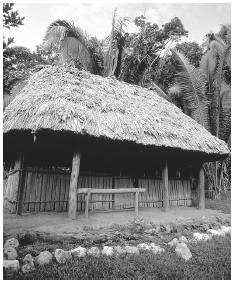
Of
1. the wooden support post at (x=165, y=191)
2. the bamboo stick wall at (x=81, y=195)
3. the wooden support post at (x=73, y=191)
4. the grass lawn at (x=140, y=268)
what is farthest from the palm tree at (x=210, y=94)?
the grass lawn at (x=140, y=268)

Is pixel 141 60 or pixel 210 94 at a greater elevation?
pixel 141 60

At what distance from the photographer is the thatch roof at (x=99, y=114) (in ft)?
19.5

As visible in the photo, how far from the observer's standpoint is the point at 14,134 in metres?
6.42

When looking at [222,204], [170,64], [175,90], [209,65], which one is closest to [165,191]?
[222,204]

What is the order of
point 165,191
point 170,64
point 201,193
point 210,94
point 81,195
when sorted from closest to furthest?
point 81,195 → point 165,191 → point 201,193 → point 210,94 → point 170,64

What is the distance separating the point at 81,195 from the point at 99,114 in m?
2.30

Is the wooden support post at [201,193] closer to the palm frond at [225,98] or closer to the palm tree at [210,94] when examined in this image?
the palm tree at [210,94]

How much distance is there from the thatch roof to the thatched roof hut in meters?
0.02

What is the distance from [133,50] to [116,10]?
258cm

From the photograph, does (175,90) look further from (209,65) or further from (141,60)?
(141,60)

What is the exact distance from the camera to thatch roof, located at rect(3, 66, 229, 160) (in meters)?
5.94

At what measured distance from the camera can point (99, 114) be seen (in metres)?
6.73

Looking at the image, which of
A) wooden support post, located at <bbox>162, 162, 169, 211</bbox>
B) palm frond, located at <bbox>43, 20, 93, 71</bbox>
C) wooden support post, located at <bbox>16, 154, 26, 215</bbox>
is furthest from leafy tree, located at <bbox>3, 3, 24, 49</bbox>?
palm frond, located at <bbox>43, 20, 93, 71</bbox>

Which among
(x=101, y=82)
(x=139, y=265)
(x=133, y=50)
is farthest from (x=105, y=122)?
(x=133, y=50)
